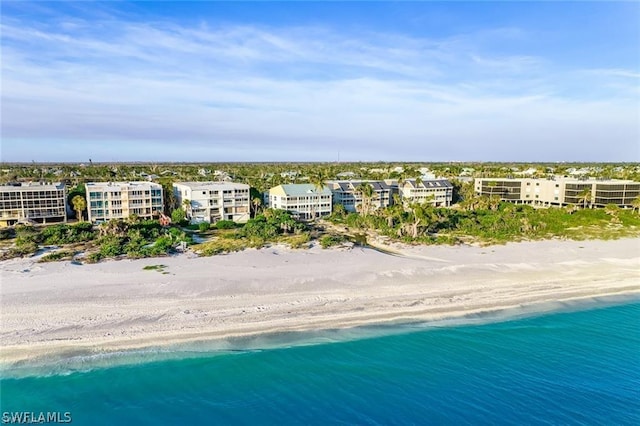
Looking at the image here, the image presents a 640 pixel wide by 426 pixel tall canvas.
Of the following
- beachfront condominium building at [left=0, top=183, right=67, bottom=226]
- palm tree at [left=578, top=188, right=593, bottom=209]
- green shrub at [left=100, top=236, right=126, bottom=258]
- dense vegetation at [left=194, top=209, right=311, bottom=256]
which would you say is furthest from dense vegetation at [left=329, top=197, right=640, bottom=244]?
beachfront condominium building at [left=0, top=183, right=67, bottom=226]

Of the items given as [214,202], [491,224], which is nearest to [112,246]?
[214,202]

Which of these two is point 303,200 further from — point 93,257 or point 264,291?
point 264,291

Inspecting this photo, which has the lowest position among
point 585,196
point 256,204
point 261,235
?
point 261,235

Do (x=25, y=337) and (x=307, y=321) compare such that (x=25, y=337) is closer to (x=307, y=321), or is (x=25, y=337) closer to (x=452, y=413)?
(x=307, y=321)

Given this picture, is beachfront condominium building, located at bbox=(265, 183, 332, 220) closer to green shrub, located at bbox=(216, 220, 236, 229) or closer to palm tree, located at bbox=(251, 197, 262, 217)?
palm tree, located at bbox=(251, 197, 262, 217)

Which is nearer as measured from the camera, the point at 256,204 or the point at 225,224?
the point at 225,224

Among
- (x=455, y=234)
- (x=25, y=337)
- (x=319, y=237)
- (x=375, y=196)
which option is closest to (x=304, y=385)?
(x=25, y=337)
